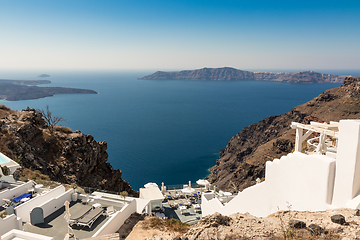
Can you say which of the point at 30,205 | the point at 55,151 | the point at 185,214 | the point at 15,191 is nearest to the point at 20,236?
the point at 30,205

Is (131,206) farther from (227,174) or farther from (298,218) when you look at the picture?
(227,174)

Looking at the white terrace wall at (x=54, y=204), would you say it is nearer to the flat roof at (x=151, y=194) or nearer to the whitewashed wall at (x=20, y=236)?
the whitewashed wall at (x=20, y=236)

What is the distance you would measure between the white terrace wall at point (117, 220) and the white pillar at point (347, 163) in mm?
9063

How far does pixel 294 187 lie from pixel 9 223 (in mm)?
11131

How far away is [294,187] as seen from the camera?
317 inches

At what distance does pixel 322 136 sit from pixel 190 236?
6302 mm

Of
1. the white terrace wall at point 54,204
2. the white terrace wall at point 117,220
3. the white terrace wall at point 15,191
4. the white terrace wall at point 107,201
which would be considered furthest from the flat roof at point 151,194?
the white terrace wall at point 15,191

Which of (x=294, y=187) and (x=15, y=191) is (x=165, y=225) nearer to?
(x=294, y=187)

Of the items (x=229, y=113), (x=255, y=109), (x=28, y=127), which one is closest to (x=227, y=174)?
(x=28, y=127)

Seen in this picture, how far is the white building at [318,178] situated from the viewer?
20.4 feet

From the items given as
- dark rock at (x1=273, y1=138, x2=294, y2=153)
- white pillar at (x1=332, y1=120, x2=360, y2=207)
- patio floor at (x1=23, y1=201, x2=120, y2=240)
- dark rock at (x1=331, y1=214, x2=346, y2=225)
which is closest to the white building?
white pillar at (x1=332, y1=120, x2=360, y2=207)

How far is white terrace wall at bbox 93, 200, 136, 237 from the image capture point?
1005 centimetres

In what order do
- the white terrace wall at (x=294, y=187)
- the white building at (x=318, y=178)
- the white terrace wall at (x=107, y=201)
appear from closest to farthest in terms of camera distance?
the white building at (x=318, y=178), the white terrace wall at (x=294, y=187), the white terrace wall at (x=107, y=201)

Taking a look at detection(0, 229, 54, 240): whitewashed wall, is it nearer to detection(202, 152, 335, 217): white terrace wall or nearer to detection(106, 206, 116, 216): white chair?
detection(106, 206, 116, 216): white chair
